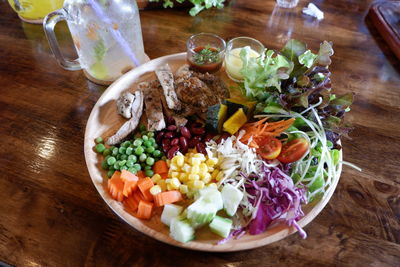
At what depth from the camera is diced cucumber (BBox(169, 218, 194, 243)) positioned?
175 centimetres

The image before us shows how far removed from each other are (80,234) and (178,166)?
0.78 metres

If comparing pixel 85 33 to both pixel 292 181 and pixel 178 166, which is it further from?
pixel 292 181

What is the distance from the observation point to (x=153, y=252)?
191cm

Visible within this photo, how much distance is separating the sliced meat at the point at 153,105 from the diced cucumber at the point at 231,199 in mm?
823

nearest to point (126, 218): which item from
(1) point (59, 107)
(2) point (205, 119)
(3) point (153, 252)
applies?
(3) point (153, 252)

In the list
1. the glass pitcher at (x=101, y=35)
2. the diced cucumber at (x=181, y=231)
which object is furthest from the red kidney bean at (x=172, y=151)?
the glass pitcher at (x=101, y=35)

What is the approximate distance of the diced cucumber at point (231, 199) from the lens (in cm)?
189

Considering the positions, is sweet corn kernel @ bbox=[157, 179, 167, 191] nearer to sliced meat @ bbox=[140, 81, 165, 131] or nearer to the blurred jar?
sliced meat @ bbox=[140, 81, 165, 131]

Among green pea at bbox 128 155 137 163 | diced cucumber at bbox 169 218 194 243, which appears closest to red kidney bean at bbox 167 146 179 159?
green pea at bbox 128 155 137 163

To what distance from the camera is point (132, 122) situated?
2475mm

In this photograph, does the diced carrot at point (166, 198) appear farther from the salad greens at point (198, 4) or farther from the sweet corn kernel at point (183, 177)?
the salad greens at point (198, 4)

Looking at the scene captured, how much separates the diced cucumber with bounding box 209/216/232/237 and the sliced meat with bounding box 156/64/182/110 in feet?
3.57

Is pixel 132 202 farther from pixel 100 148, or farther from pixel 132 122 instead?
pixel 132 122

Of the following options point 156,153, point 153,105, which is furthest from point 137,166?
point 153,105
